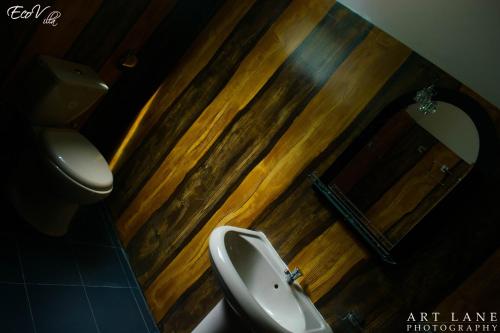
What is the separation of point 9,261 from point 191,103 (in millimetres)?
1449

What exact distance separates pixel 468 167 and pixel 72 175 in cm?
191

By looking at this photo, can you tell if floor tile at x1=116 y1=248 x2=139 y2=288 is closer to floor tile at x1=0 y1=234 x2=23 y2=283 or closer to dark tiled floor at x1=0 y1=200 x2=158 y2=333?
dark tiled floor at x1=0 y1=200 x2=158 y2=333

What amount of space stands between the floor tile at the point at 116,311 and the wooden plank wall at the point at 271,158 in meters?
0.13

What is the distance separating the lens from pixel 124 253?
8.16 ft

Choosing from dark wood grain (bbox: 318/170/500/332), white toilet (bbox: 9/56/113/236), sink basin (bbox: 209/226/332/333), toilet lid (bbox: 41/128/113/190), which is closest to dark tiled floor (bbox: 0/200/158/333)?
white toilet (bbox: 9/56/113/236)

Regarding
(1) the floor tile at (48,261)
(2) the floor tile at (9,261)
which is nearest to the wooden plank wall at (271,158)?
(1) the floor tile at (48,261)

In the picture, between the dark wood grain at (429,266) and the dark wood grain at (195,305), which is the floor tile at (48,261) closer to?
the dark wood grain at (195,305)

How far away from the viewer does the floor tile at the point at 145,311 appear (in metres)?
2.16

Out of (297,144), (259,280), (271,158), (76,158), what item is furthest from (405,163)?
(76,158)

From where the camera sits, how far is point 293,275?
160cm

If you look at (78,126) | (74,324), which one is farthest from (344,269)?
(78,126)

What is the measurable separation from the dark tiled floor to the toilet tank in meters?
0.67

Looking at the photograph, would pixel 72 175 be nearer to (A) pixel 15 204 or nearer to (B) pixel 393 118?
(A) pixel 15 204

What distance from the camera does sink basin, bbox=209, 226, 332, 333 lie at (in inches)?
51.8
